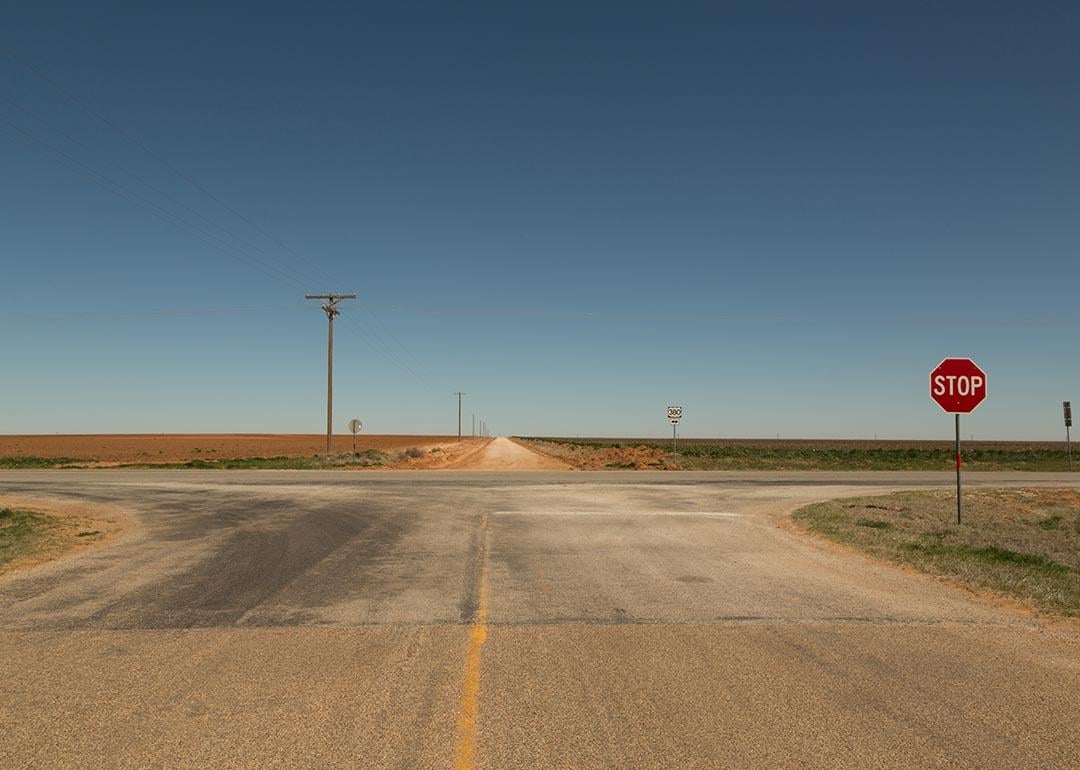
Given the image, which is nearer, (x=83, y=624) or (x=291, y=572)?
(x=83, y=624)

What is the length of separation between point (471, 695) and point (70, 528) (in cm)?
1325

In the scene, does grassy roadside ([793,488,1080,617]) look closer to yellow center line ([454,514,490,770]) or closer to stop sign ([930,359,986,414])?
stop sign ([930,359,986,414])

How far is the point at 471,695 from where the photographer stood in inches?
205

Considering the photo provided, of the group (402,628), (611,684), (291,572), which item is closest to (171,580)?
(291,572)

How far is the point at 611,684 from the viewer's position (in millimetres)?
5477

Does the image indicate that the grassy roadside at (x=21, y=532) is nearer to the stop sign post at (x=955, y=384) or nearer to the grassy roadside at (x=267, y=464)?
the stop sign post at (x=955, y=384)

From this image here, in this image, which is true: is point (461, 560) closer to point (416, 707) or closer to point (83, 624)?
point (83, 624)

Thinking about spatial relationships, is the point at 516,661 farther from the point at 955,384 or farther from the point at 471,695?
the point at 955,384

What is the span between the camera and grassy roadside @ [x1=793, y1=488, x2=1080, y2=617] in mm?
9406

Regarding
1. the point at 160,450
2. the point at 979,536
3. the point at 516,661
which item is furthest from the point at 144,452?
the point at 516,661

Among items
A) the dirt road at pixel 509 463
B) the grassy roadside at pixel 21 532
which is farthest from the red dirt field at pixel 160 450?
the grassy roadside at pixel 21 532

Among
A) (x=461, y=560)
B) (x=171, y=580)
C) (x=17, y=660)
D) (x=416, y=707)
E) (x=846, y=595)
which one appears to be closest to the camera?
(x=416, y=707)

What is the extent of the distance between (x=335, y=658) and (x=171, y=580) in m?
4.59

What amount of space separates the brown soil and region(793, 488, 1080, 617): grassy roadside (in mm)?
13163
